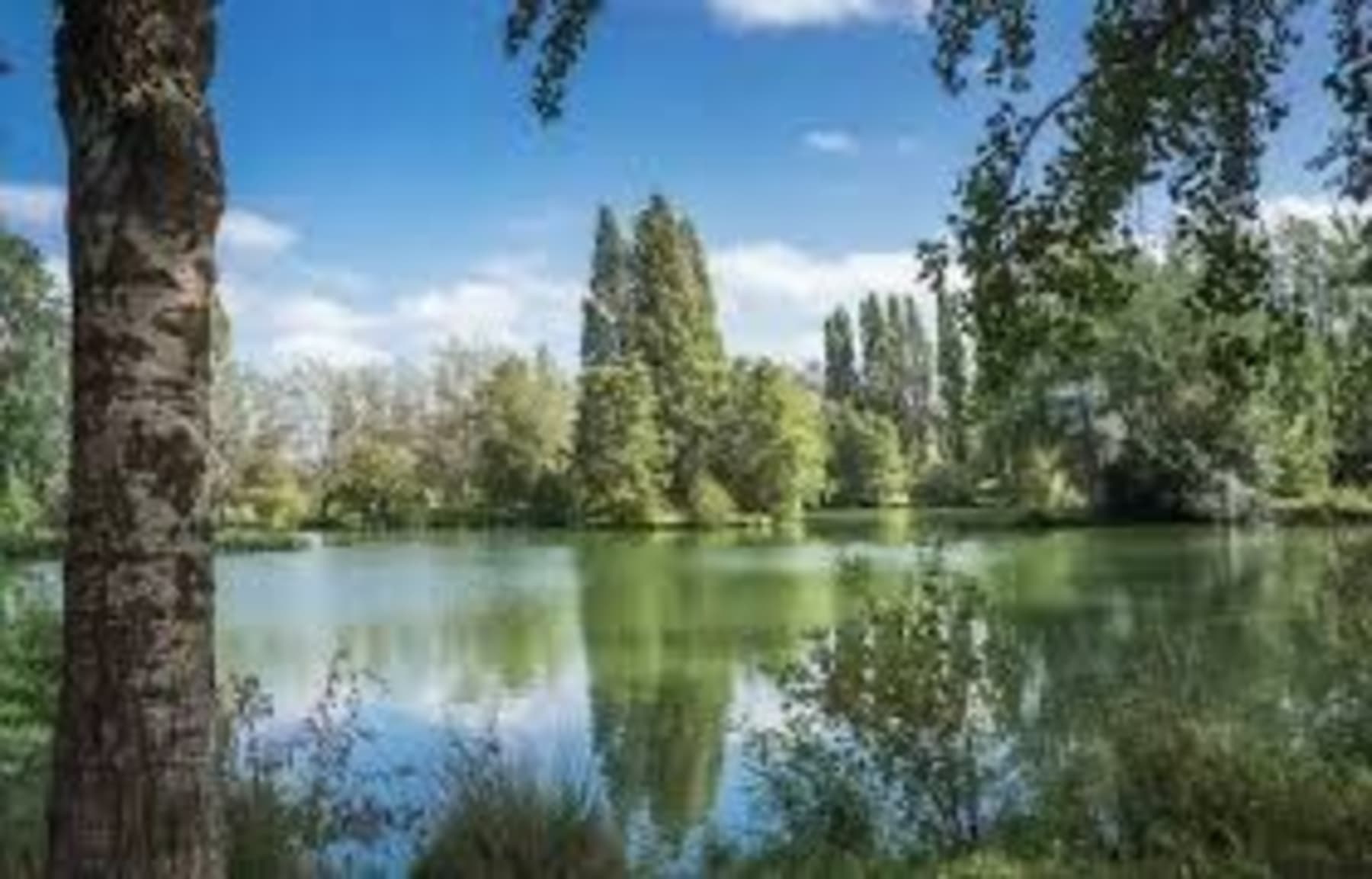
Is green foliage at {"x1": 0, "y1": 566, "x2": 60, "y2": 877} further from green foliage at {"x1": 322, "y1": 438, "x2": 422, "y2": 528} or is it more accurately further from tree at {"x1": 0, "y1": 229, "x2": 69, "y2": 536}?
green foliage at {"x1": 322, "y1": 438, "x2": 422, "y2": 528}

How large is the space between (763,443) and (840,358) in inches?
1855

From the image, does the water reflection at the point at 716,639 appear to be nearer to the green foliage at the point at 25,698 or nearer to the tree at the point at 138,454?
the green foliage at the point at 25,698

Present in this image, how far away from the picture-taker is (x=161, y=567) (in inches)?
138

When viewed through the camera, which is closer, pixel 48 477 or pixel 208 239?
pixel 208 239

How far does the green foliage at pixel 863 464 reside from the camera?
3686 inches

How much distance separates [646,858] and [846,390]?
115m

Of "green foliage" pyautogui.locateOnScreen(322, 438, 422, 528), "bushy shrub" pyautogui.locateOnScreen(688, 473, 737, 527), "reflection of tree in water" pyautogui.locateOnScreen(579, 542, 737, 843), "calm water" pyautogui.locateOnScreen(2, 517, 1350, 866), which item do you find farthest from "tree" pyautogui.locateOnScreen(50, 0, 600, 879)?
"green foliage" pyautogui.locateOnScreen(322, 438, 422, 528)

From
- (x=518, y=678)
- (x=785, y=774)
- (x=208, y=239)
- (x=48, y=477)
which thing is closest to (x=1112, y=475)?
(x=518, y=678)

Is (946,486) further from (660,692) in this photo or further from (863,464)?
(660,692)

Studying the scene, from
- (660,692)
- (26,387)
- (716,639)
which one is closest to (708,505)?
(716,639)

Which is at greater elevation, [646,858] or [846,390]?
[846,390]

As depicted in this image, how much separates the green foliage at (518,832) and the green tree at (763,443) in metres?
69.6

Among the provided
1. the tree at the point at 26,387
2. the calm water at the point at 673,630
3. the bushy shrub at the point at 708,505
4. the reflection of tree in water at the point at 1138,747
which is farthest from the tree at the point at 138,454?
the bushy shrub at the point at 708,505

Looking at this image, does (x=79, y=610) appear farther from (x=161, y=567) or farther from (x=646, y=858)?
(x=646, y=858)
